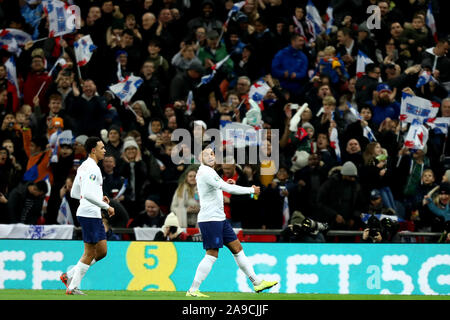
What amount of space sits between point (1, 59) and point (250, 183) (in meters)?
7.97

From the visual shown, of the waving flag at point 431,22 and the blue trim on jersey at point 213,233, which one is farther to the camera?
the waving flag at point 431,22

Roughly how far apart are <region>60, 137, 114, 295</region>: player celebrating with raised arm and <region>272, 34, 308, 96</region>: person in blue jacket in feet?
26.6

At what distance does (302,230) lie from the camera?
17.1 metres

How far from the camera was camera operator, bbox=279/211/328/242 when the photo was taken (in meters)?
16.9

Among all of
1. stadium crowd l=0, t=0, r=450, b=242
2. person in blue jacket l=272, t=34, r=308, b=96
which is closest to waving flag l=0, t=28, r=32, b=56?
stadium crowd l=0, t=0, r=450, b=242

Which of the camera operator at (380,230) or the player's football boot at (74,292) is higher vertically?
the camera operator at (380,230)

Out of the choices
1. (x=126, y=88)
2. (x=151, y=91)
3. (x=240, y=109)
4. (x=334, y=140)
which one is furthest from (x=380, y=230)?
(x=126, y=88)

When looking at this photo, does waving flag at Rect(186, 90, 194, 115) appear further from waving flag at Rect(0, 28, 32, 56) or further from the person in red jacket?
waving flag at Rect(0, 28, 32, 56)

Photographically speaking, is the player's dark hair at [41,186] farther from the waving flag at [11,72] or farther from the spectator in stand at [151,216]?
the waving flag at [11,72]

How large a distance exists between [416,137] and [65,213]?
7.15m

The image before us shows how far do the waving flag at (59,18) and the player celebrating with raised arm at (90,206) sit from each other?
8.73 m

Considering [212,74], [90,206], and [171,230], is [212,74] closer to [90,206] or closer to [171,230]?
[171,230]

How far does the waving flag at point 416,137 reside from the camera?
19.4 m

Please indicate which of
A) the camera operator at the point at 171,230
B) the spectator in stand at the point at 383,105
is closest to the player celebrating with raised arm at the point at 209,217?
the camera operator at the point at 171,230
